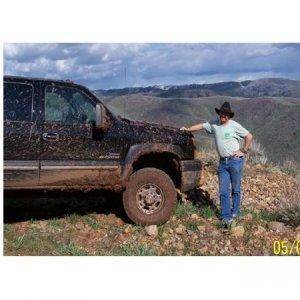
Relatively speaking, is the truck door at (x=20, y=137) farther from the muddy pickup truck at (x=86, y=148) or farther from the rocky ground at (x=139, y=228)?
the rocky ground at (x=139, y=228)

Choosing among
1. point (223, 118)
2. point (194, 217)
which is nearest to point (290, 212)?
point (194, 217)

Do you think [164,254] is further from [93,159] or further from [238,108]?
[238,108]

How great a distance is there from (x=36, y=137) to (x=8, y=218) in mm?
1618

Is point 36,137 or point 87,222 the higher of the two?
point 36,137

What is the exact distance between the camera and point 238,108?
1238 inches

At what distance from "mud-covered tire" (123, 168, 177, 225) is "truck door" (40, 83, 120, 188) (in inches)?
11.7

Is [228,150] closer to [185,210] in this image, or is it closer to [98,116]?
[185,210]

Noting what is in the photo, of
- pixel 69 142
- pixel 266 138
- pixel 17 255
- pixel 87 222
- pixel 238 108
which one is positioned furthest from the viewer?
pixel 238 108

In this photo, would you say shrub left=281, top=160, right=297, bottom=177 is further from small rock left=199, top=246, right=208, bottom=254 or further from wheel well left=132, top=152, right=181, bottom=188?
small rock left=199, top=246, right=208, bottom=254

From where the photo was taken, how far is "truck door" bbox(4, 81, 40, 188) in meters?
7.61

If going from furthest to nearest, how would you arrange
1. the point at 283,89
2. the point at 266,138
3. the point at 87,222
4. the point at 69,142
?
the point at 283,89 → the point at 266,138 → the point at 87,222 → the point at 69,142

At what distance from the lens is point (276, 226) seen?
8.37 m


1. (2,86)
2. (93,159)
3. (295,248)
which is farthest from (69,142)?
(295,248)

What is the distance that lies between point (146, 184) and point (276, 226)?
1.98 m
